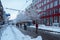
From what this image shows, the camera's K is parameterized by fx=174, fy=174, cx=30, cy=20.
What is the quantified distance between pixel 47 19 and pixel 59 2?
17679mm

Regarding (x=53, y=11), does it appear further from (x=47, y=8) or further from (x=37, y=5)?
(x=37, y=5)

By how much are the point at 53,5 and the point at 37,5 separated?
99.3 feet

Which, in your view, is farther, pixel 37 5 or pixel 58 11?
pixel 37 5

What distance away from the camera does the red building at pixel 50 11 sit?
73.6 metres

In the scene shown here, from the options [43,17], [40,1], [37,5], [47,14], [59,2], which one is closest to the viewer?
[59,2]

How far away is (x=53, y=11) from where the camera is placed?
7819cm

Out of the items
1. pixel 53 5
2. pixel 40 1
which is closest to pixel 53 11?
pixel 53 5

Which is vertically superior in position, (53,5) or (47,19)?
(53,5)

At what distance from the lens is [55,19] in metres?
75.5

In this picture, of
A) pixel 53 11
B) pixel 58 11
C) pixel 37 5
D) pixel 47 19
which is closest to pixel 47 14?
pixel 47 19

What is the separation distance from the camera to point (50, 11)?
81938 millimetres

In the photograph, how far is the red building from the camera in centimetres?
7362

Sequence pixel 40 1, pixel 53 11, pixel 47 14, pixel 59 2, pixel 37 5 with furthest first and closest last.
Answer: pixel 37 5 → pixel 40 1 → pixel 47 14 → pixel 53 11 → pixel 59 2

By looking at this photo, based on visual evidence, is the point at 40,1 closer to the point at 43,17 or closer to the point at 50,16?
the point at 43,17
